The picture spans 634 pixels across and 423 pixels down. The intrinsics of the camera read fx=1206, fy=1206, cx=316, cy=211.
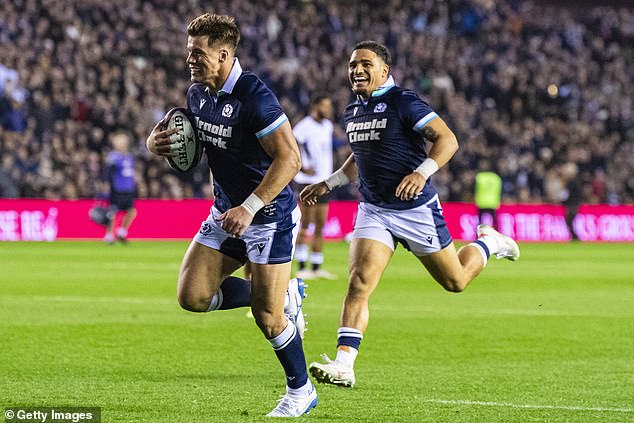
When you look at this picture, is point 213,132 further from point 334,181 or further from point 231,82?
point 334,181

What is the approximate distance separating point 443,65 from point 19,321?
83.5ft

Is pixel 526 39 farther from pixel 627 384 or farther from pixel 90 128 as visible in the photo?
pixel 627 384

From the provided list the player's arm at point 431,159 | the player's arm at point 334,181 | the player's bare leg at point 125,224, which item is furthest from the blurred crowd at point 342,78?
the player's arm at point 431,159

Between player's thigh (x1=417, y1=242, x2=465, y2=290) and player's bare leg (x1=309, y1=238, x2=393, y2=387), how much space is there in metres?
0.39

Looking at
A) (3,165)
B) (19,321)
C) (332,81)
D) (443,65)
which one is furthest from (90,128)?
(19,321)

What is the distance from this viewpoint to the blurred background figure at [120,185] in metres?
25.5

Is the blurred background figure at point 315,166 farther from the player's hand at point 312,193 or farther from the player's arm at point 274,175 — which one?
the player's arm at point 274,175

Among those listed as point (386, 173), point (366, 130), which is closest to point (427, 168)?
point (386, 173)

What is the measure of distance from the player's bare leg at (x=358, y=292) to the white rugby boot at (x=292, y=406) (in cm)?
93

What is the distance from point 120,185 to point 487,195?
28.2 feet

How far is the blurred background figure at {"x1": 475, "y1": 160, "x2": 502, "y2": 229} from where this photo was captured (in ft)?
92.0

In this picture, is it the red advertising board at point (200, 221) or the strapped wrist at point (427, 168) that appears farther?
the red advertising board at point (200, 221)

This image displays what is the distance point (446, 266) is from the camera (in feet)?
28.4

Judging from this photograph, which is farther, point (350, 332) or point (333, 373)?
point (350, 332)
